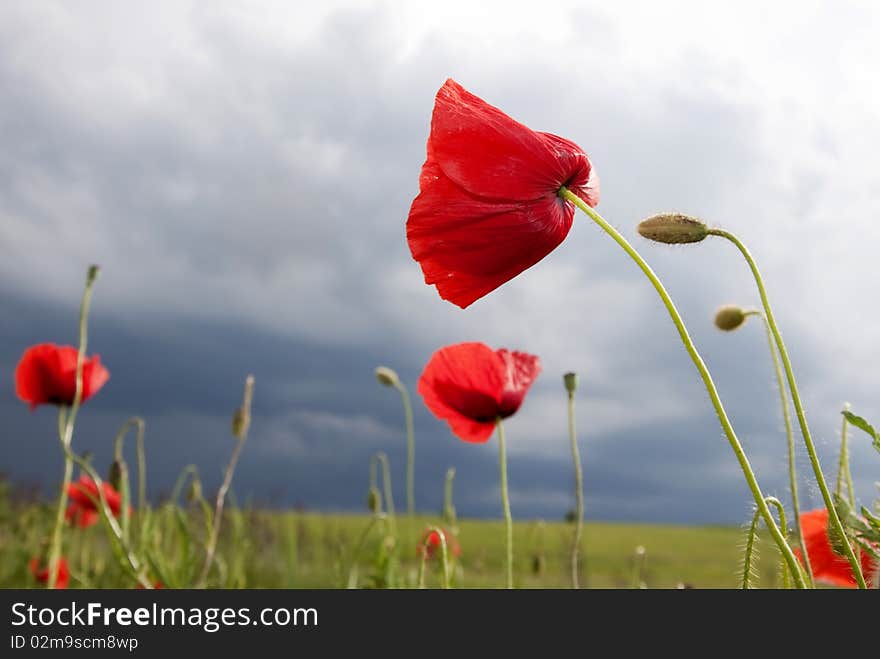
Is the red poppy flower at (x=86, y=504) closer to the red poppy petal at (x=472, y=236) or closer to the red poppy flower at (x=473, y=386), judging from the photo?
the red poppy flower at (x=473, y=386)

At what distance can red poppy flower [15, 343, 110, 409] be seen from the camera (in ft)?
11.1

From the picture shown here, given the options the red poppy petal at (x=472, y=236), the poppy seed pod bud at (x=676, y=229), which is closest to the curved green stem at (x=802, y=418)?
the poppy seed pod bud at (x=676, y=229)

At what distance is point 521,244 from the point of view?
4.02ft

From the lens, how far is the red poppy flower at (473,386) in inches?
96.5

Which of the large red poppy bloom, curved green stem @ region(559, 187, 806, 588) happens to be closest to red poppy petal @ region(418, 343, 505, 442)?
the large red poppy bloom

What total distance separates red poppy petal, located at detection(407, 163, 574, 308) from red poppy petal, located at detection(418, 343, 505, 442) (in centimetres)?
120

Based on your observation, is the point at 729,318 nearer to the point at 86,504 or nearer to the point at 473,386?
the point at 473,386

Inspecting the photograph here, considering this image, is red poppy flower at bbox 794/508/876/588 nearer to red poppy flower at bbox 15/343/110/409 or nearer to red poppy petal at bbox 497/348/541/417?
red poppy petal at bbox 497/348/541/417

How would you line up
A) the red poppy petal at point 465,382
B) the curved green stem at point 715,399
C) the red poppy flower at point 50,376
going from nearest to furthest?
the curved green stem at point 715,399 < the red poppy petal at point 465,382 < the red poppy flower at point 50,376

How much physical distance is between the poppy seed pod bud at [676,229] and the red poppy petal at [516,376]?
4.41 ft
